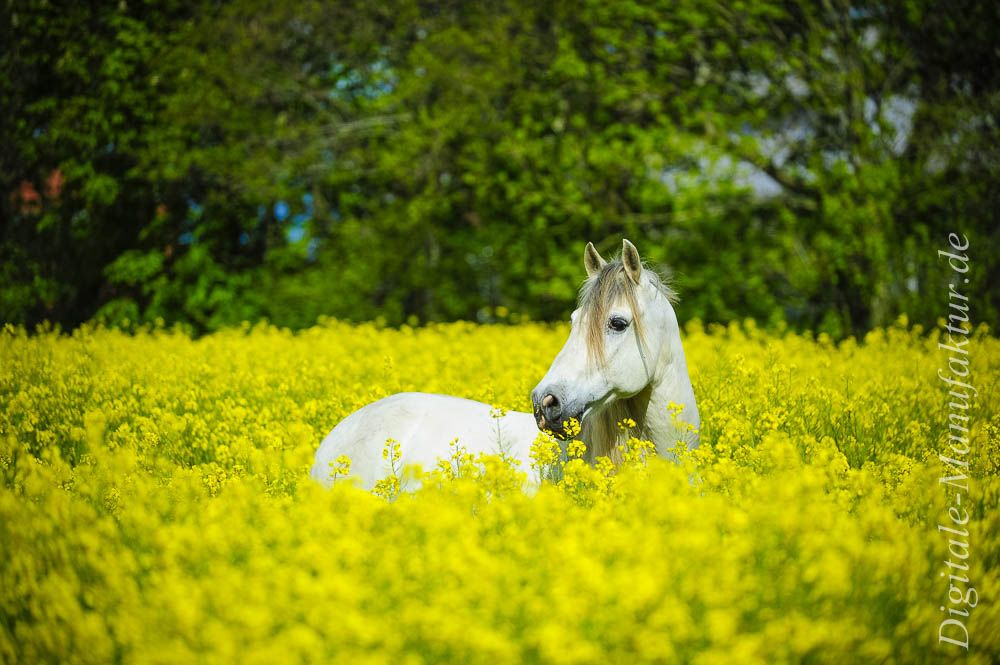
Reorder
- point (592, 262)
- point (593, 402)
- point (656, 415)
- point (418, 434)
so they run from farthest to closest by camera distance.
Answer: point (418, 434)
point (592, 262)
point (656, 415)
point (593, 402)

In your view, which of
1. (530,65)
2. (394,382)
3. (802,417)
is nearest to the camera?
(802,417)

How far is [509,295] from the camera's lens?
17312 millimetres

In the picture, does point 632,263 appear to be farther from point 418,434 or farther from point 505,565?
point 505,565

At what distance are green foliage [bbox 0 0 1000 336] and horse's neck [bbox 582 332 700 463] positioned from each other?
9.91 meters

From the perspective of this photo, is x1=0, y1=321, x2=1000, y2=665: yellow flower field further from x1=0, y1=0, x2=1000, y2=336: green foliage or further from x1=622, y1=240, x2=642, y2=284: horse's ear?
x1=0, y1=0, x2=1000, y2=336: green foliage

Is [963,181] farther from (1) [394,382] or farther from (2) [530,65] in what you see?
(1) [394,382]

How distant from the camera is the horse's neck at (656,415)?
464 cm

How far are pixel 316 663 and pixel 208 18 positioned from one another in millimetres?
16768

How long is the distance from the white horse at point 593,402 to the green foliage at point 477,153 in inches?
393

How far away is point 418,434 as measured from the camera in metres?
5.12

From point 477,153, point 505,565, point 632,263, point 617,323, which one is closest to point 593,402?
point 617,323

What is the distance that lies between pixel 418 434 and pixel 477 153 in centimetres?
1248

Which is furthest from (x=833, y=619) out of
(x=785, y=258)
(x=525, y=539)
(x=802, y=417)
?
(x=785, y=258)

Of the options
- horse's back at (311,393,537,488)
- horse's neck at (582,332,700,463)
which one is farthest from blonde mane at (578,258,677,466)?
horse's back at (311,393,537,488)
